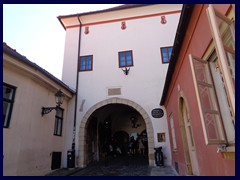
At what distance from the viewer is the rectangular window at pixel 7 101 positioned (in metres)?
5.05

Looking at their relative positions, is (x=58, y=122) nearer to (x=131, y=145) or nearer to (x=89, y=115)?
(x=89, y=115)

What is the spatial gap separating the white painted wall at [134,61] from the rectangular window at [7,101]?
3.66m

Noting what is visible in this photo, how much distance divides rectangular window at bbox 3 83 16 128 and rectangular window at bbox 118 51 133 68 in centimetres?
520

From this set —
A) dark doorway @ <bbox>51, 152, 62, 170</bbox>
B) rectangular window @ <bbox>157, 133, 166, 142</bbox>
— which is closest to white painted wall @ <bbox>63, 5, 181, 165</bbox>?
Answer: rectangular window @ <bbox>157, 133, 166, 142</bbox>

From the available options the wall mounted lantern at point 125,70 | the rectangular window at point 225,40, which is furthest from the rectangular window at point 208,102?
the wall mounted lantern at point 125,70

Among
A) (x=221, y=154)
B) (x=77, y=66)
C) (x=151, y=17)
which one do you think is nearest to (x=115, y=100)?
(x=77, y=66)

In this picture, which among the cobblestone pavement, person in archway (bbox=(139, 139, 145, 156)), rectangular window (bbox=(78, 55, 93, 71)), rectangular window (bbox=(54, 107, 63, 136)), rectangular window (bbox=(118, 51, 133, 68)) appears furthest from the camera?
person in archway (bbox=(139, 139, 145, 156))

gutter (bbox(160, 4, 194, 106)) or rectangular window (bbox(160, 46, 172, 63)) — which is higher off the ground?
rectangular window (bbox(160, 46, 172, 63))

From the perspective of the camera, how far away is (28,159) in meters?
5.59

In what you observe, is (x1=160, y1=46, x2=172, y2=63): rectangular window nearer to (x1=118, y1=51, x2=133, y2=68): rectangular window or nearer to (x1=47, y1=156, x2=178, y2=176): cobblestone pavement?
(x1=118, y1=51, x2=133, y2=68): rectangular window

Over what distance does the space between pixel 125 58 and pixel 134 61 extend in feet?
1.68

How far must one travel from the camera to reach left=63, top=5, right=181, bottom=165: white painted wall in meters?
8.63

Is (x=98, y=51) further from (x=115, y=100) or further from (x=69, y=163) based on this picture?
(x=69, y=163)
